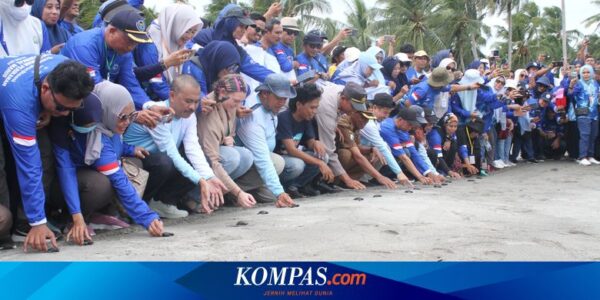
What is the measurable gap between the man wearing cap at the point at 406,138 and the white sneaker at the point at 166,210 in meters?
3.65

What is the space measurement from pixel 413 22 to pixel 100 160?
114ft

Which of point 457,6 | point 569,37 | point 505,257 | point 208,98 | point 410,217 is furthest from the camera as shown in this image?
point 569,37

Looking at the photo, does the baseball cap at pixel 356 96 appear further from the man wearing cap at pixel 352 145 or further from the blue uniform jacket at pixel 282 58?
the blue uniform jacket at pixel 282 58

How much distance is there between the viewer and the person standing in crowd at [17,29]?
15.2 feet

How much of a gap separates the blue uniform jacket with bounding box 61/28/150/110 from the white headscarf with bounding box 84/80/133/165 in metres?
0.28

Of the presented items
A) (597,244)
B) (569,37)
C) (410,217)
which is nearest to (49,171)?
(410,217)

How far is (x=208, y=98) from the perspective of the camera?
5.54 meters

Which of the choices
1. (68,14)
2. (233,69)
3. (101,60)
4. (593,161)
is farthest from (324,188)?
(593,161)

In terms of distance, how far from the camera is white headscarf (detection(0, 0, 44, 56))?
4629 millimetres

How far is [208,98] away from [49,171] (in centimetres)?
179

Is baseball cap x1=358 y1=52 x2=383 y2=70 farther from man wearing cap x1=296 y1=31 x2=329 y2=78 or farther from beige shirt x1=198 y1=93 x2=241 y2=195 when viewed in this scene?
beige shirt x1=198 y1=93 x2=241 y2=195

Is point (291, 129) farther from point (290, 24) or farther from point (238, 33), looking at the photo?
point (290, 24)

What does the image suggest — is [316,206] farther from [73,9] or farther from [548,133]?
[548,133]

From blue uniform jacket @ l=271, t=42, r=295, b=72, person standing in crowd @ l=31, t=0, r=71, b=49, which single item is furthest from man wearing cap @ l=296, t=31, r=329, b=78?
person standing in crowd @ l=31, t=0, r=71, b=49
